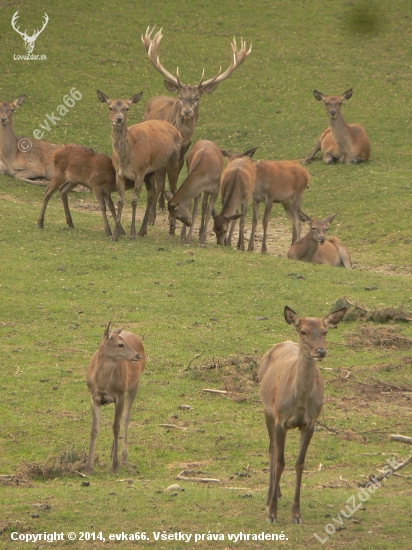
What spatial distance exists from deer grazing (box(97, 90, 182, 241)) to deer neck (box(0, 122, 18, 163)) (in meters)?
4.10

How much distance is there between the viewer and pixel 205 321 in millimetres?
12727

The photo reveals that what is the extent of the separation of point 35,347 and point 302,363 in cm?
547

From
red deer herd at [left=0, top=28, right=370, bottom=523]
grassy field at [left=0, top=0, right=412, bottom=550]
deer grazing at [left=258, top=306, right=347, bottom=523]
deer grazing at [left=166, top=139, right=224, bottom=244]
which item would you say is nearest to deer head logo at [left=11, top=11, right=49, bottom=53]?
grassy field at [left=0, top=0, right=412, bottom=550]

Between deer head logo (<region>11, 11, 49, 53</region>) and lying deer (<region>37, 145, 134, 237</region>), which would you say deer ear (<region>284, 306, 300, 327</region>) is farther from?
deer head logo (<region>11, 11, 49, 53</region>)

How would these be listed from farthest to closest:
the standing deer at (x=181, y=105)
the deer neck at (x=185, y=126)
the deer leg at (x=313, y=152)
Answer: the deer leg at (x=313, y=152) < the deer neck at (x=185, y=126) < the standing deer at (x=181, y=105)

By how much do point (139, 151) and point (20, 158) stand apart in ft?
17.1

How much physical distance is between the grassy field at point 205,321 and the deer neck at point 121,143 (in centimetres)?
141

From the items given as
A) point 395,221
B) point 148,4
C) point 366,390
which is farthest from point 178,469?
point 148,4

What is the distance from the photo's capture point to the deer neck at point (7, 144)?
20.4 meters

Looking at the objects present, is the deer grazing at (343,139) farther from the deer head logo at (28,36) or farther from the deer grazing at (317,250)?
the deer head logo at (28,36)

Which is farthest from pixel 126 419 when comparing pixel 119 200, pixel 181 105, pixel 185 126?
pixel 185 126

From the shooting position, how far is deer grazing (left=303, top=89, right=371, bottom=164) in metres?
22.6

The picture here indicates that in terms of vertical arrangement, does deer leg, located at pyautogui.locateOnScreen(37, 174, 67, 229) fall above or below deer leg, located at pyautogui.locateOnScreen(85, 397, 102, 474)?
above

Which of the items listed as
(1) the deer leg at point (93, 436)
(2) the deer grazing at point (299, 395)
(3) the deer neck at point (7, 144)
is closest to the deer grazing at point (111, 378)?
(1) the deer leg at point (93, 436)
